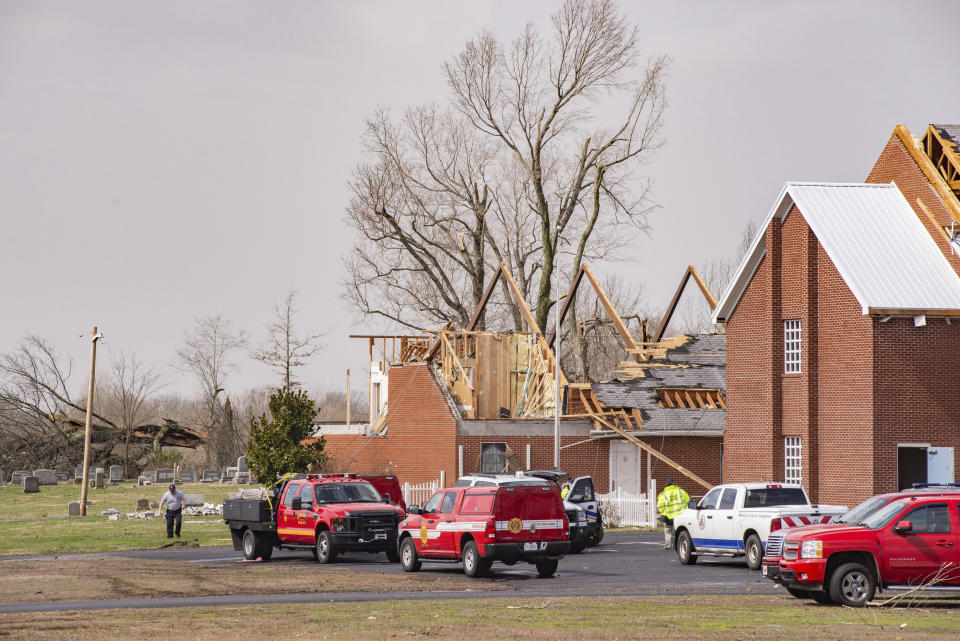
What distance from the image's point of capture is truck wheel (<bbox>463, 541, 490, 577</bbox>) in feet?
74.3

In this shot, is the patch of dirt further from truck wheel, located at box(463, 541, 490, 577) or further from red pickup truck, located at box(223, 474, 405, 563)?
red pickup truck, located at box(223, 474, 405, 563)

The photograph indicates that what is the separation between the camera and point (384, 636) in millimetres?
13906

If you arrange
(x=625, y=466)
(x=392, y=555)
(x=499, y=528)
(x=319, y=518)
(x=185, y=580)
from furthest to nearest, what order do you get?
(x=625, y=466)
(x=392, y=555)
(x=319, y=518)
(x=499, y=528)
(x=185, y=580)

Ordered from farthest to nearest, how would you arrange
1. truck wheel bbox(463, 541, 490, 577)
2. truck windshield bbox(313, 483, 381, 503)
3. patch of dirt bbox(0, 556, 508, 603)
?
truck windshield bbox(313, 483, 381, 503), truck wheel bbox(463, 541, 490, 577), patch of dirt bbox(0, 556, 508, 603)

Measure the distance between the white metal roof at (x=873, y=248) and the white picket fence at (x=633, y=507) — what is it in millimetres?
7090

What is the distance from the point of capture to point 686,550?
26.4 m

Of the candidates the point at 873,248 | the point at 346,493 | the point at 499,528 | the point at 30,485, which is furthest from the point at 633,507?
the point at 30,485

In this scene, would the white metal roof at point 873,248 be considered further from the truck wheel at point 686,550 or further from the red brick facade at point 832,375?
the truck wheel at point 686,550

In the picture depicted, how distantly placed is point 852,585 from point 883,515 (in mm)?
1192

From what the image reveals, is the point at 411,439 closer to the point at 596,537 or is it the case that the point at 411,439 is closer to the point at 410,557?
the point at 596,537

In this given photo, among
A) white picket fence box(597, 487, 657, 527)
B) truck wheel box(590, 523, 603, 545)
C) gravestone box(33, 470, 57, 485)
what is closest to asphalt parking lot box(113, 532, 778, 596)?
truck wheel box(590, 523, 603, 545)

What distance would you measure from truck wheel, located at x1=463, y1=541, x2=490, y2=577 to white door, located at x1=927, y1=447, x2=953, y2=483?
15.7 metres

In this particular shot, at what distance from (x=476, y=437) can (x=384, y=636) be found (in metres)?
32.6

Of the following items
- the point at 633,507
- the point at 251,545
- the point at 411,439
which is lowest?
the point at 251,545
